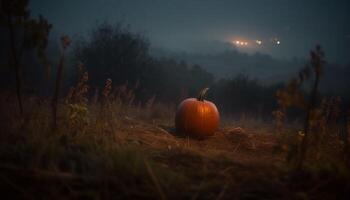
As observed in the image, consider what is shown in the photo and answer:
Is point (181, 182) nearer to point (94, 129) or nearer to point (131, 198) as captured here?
point (131, 198)

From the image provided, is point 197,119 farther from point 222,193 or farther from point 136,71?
point 136,71

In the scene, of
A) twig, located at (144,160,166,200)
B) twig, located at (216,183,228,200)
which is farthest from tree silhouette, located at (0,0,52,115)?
twig, located at (216,183,228,200)

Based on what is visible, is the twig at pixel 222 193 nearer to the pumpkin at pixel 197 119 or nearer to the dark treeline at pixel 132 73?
the pumpkin at pixel 197 119

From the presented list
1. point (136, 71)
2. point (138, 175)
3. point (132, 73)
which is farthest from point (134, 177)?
point (136, 71)

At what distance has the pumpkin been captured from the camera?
215 inches

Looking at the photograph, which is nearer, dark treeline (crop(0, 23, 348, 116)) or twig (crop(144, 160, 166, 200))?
twig (crop(144, 160, 166, 200))

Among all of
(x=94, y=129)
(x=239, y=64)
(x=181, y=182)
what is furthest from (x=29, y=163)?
(x=239, y=64)

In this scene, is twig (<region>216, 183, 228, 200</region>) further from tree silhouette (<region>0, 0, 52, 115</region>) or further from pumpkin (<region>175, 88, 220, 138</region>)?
pumpkin (<region>175, 88, 220, 138</region>)

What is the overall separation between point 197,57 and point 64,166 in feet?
246

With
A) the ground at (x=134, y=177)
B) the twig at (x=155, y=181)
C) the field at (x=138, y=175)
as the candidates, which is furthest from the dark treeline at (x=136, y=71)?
the twig at (x=155, y=181)

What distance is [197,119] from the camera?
543 cm

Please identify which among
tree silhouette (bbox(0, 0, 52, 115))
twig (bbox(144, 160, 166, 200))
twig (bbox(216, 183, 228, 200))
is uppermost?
tree silhouette (bbox(0, 0, 52, 115))

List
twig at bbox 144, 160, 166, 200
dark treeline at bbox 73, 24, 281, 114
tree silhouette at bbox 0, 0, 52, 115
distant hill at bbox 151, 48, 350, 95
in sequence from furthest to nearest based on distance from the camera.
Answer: distant hill at bbox 151, 48, 350, 95 → dark treeline at bbox 73, 24, 281, 114 → tree silhouette at bbox 0, 0, 52, 115 → twig at bbox 144, 160, 166, 200

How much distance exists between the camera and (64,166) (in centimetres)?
251
